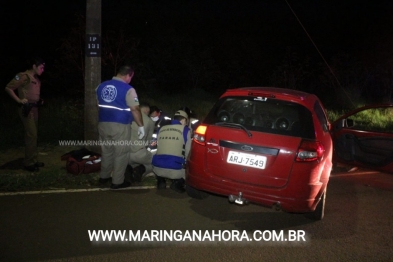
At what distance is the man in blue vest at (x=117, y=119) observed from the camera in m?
6.06

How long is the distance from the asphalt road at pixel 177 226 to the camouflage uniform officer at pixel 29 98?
142 cm

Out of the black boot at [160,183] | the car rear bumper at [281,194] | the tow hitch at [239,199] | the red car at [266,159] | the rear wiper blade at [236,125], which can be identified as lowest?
the black boot at [160,183]

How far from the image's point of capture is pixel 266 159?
4.80 metres

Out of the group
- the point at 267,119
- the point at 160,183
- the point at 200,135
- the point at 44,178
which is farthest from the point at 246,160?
the point at 44,178

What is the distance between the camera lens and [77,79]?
17.2 m

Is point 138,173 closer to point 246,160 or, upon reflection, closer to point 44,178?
point 44,178

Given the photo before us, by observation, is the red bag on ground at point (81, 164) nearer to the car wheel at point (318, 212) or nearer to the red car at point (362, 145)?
the car wheel at point (318, 212)

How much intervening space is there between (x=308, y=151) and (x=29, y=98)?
4486 mm

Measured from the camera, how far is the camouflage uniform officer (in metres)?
6.82

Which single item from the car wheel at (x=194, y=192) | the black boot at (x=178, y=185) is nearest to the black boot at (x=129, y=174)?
the black boot at (x=178, y=185)

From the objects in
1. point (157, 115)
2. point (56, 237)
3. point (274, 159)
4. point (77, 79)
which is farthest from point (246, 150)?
point (77, 79)

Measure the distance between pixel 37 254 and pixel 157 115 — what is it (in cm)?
410

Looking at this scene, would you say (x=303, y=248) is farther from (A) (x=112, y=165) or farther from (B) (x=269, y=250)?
(A) (x=112, y=165)

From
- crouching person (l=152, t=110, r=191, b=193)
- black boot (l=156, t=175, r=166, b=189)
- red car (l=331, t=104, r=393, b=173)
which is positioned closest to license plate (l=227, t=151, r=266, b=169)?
Answer: crouching person (l=152, t=110, r=191, b=193)
